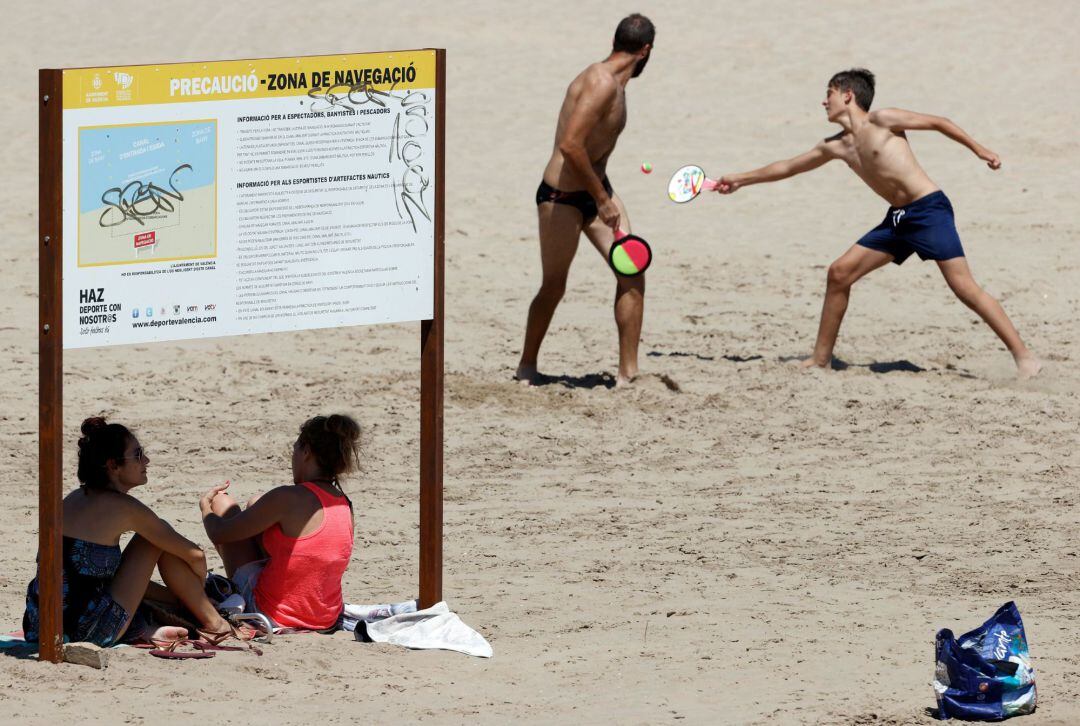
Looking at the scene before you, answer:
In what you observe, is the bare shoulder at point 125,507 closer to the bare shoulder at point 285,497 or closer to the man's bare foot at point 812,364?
the bare shoulder at point 285,497

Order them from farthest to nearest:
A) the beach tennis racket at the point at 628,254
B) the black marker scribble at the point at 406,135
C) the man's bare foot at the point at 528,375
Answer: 1. the man's bare foot at the point at 528,375
2. the beach tennis racket at the point at 628,254
3. the black marker scribble at the point at 406,135

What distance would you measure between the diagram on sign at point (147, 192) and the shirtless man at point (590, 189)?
3.66 m

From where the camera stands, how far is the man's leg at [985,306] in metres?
9.36

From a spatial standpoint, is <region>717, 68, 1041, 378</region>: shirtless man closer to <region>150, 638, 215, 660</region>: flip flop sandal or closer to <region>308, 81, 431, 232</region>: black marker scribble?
<region>308, 81, 431, 232</region>: black marker scribble

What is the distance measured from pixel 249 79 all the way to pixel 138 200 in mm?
486

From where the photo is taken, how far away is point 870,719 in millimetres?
4820

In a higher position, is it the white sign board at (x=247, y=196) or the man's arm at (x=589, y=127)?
the man's arm at (x=589, y=127)

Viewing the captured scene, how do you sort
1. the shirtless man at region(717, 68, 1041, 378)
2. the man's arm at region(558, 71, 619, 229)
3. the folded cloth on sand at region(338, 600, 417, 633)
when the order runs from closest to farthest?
the folded cloth on sand at region(338, 600, 417, 633) < the man's arm at region(558, 71, 619, 229) < the shirtless man at region(717, 68, 1041, 378)

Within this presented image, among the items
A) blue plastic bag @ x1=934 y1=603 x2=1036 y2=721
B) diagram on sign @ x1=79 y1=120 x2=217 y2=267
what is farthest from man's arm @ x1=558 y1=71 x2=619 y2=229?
blue plastic bag @ x1=934 y1=603 x2=1036 y2=721

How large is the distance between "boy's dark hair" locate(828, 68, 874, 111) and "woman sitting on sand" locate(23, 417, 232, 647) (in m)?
5.37

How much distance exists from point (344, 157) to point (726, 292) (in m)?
6.38

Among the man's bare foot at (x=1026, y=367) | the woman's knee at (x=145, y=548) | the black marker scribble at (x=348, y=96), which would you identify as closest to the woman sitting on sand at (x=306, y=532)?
the woman's knee at (x=145, y=548)

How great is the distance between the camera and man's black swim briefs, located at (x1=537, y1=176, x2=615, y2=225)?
8945 millimetres

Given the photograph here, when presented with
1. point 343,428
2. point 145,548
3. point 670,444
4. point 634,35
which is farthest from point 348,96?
point 634,35
